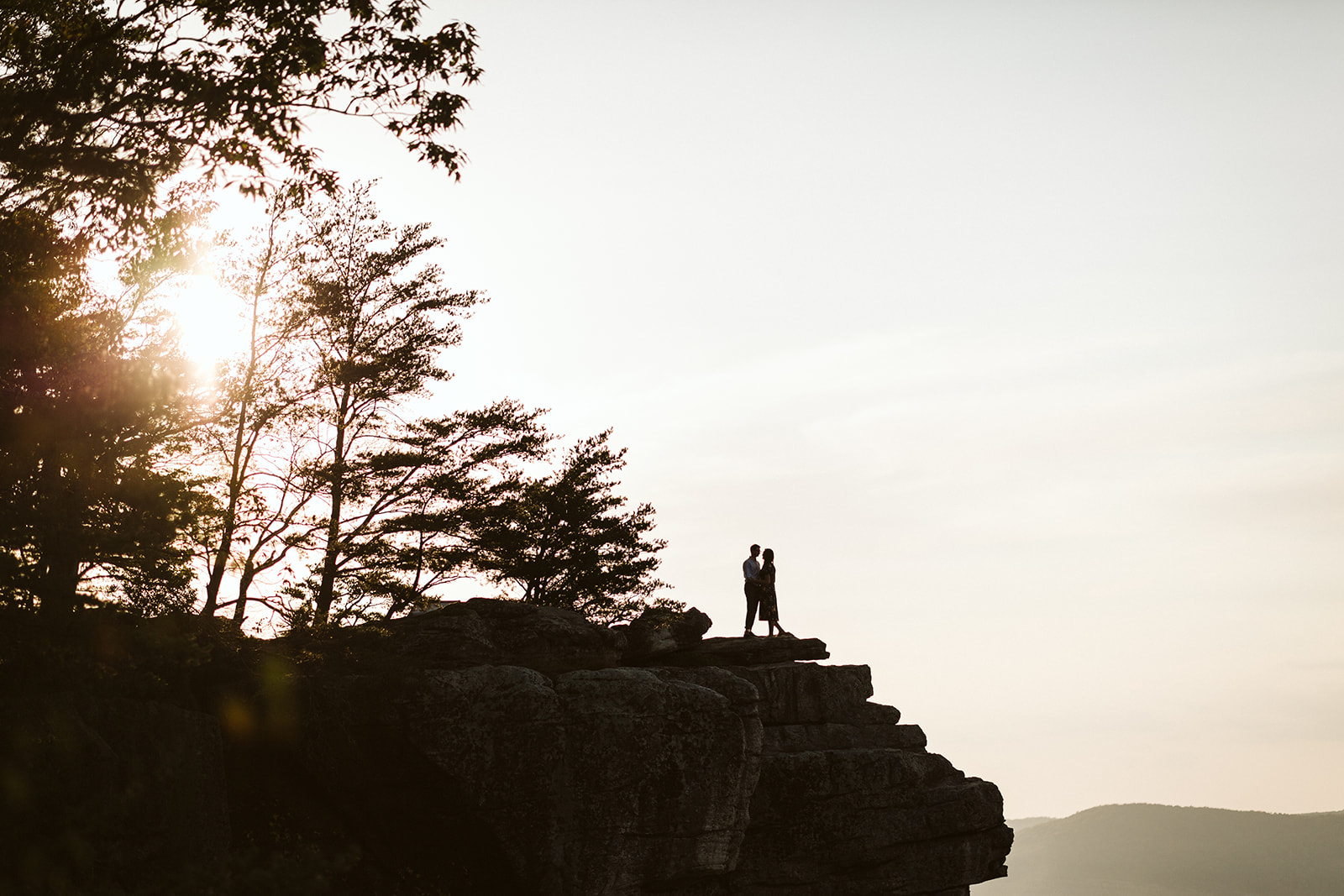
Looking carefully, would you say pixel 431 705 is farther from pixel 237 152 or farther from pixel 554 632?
pixel 237 152

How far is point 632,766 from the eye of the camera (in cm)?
2309

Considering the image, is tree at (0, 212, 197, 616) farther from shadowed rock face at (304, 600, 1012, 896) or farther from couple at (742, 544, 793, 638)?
couple at (742, 544, 793, 638)

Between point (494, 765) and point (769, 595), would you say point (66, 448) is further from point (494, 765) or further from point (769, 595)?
point (769, 595)

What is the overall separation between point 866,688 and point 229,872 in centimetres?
2128

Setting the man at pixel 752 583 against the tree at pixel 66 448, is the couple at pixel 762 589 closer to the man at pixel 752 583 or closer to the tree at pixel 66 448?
the man at pixel 752 583

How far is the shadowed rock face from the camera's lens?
22109 millimetres

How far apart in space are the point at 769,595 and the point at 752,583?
0.71 metres

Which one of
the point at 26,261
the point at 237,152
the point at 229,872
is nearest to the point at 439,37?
the point at 237,152

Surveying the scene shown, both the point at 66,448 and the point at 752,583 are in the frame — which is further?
the point at 752,583

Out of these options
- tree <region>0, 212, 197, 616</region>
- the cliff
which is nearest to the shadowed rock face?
the cliff

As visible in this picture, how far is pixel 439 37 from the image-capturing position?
52.4 ft

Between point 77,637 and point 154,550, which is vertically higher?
point 154,550

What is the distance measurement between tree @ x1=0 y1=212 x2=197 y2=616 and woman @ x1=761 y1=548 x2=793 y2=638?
16.5 m

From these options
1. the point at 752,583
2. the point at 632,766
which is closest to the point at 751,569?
the point at 752,583
